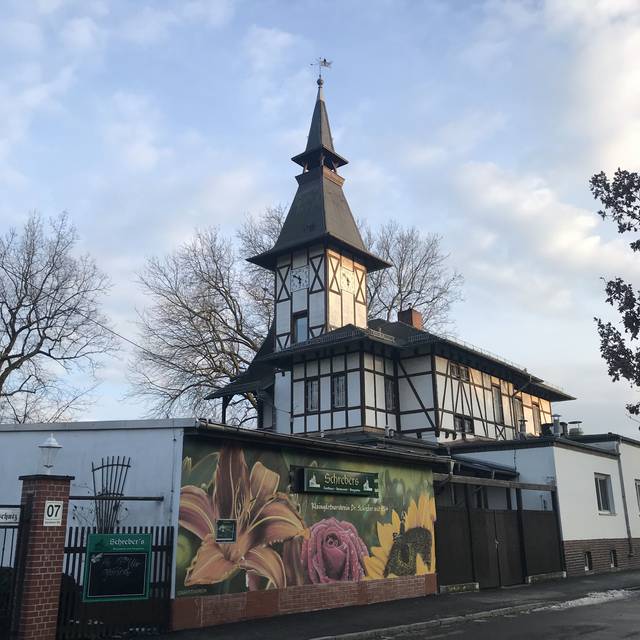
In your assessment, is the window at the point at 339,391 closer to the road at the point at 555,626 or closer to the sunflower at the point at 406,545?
the sunflower at the point at 406,545

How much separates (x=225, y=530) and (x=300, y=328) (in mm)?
21112

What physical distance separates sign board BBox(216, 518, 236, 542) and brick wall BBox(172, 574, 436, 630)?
91 cm

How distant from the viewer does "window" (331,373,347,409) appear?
2734 cm

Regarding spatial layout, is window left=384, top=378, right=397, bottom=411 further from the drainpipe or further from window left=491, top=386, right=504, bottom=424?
the drainpipe

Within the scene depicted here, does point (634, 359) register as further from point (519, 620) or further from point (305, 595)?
point (305, 595)

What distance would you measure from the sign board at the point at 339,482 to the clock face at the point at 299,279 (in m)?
18.7

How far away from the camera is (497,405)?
103ft

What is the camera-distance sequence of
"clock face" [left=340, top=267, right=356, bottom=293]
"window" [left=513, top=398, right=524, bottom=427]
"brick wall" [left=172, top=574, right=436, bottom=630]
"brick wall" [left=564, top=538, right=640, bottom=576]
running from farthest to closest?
1. "clock face" [left=340, top=267, right=356, bottom=293]
2. "window" [left=513, top=398, right=524, bottom=427]
3. "brick wall" [left=564, top=538, right=640, bottom=576]
4. "brick wall" [left=172, top=574, right=436, bottom=630]

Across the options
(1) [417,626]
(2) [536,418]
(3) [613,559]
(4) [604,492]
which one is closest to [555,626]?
(1) [417,626]

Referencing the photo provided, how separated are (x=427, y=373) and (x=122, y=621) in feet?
62.6

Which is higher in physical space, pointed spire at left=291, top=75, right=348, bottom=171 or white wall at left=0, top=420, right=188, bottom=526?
pointed spire at left=291, top=75, right=348, bottom=171

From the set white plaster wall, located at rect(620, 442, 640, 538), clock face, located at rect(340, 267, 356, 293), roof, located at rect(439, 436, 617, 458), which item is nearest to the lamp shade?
roof, located at rect(439, 436, 617, 458)

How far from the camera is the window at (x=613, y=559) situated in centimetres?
2362

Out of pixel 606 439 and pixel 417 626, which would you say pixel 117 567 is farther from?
pixel 606 439
